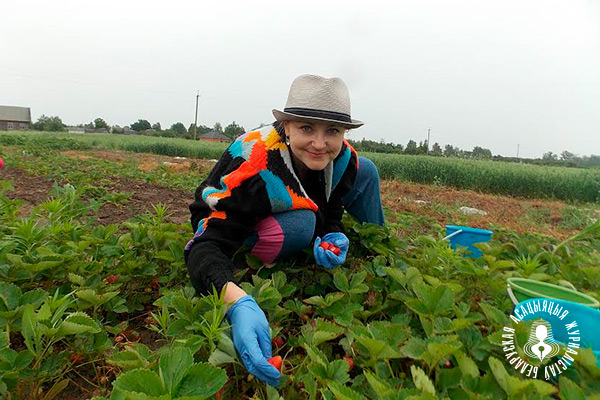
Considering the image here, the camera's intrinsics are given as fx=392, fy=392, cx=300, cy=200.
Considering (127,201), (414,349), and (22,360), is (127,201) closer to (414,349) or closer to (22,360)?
(22,360)

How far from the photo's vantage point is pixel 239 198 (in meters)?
1.58

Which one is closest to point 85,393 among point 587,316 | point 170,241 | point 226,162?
point 170,241

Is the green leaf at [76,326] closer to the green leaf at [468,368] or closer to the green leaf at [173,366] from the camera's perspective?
the green leaf at [173,366]

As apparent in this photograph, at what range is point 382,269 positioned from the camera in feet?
5.18

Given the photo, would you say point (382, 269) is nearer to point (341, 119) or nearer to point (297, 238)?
point (297, 238)

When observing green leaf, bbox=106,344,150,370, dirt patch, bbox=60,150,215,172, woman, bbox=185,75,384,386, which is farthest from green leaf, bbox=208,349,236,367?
dirt patch, bbox=60,150,215,172

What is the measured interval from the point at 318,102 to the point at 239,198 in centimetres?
50

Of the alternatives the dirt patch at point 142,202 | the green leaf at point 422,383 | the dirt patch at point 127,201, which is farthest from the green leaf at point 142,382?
the dirt patch at point 127,201

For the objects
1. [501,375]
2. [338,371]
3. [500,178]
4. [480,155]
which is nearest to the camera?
[501,375]

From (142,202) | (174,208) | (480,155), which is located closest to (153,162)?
(142,202)

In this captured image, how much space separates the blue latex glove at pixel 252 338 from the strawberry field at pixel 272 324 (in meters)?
0.03

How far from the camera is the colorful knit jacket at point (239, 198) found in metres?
1.41

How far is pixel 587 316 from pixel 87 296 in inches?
55.3

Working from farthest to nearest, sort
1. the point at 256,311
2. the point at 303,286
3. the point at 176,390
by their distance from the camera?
the point at 303,286, the point at 256,311, the point at 176,390
